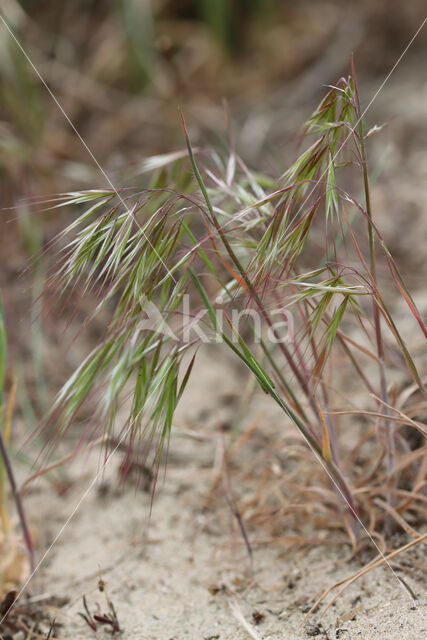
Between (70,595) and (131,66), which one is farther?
(131,66)

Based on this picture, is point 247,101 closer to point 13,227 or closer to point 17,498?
point 13,227

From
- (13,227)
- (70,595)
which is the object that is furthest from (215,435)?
(13,227)

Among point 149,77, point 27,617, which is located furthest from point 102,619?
point 149,77

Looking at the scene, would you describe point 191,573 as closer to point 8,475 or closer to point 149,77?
point 8,475

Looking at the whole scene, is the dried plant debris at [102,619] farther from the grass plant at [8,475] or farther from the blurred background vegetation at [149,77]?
the blurred background vegetation at [149,77]

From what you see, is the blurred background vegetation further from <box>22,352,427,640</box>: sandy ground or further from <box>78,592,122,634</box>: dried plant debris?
<box>78,592,122,634</box>: dried plant debris

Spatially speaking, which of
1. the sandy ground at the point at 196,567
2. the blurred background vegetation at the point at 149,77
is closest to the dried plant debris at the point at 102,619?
the sandy ground at the point at 196,567

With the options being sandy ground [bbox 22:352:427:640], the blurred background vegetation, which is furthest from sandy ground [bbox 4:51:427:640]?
the blurred background vegetation
